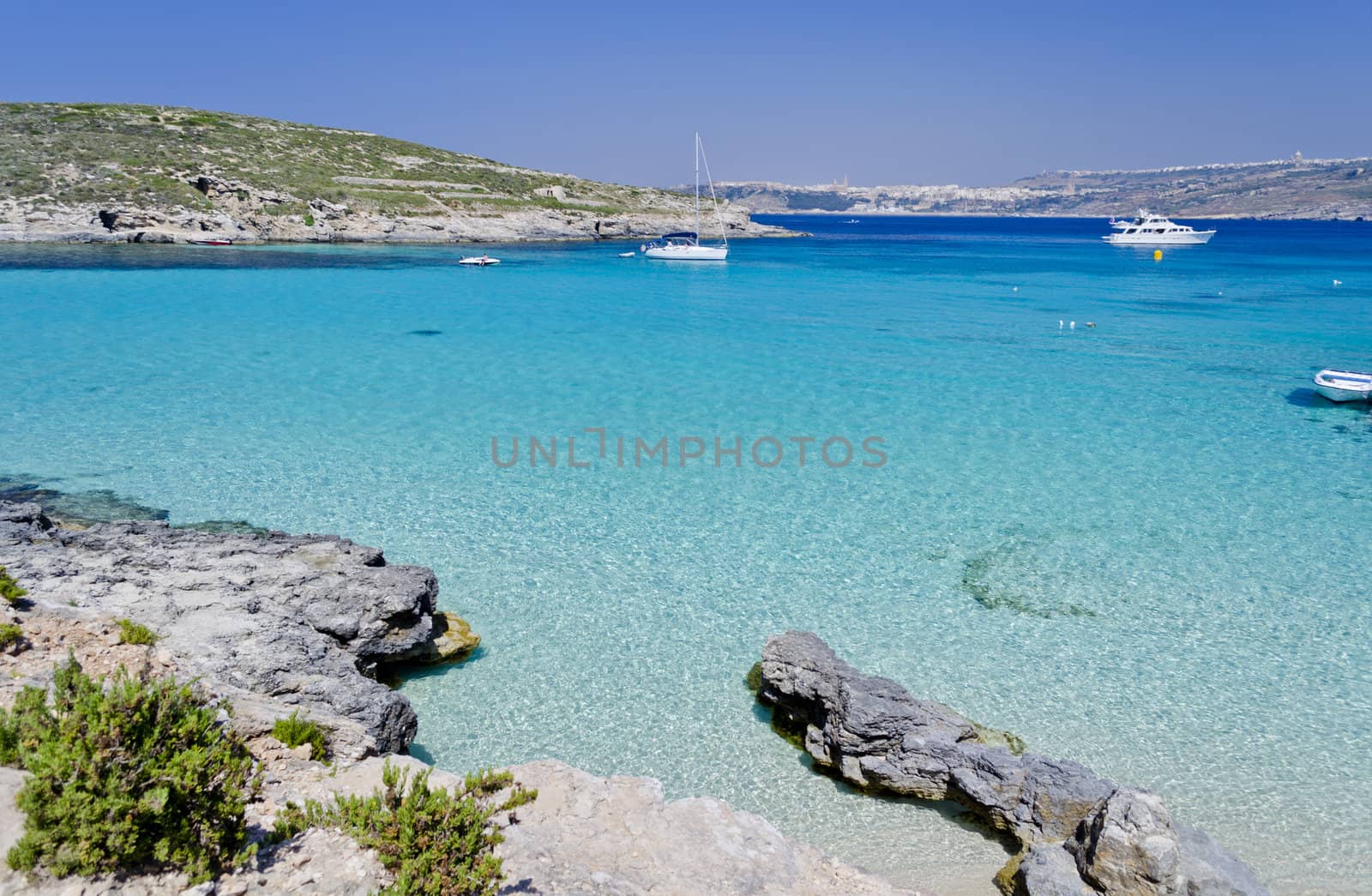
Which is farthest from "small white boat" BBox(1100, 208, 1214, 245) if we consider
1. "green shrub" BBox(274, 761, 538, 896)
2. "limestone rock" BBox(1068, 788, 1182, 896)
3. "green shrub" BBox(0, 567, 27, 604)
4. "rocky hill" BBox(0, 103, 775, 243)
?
"green shrub" BBox(0, 567, 27, 604)

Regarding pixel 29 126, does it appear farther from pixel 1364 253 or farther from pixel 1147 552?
pixel 1364 253

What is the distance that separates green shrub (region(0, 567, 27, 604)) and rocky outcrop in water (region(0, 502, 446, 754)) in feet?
0.74

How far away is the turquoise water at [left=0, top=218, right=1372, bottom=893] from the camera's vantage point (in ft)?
28.7

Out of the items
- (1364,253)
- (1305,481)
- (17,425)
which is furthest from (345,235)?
(1364,253)

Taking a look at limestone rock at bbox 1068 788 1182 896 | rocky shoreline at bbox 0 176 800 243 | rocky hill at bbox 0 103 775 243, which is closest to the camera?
limestone rock at bbox 1068 788 1182 896

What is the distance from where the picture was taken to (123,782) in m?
4.58

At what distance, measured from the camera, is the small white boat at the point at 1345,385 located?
21625 millimetres

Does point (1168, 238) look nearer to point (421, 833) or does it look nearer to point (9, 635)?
point (421, 833)

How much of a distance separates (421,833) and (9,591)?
218 inches

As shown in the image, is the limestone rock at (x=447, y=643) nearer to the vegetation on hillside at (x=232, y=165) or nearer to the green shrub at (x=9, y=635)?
the green shrub at (x=9, y=635)

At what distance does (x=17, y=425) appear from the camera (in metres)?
18.5

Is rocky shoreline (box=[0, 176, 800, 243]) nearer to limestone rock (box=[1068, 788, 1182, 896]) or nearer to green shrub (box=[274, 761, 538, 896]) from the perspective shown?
green shrub (box=[274, 761, 538, 896])

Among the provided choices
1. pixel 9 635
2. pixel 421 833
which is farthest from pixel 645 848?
pixel 9 635

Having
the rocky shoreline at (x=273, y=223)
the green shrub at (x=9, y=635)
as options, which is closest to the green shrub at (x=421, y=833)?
the green shrub at (x=9, y=635)
